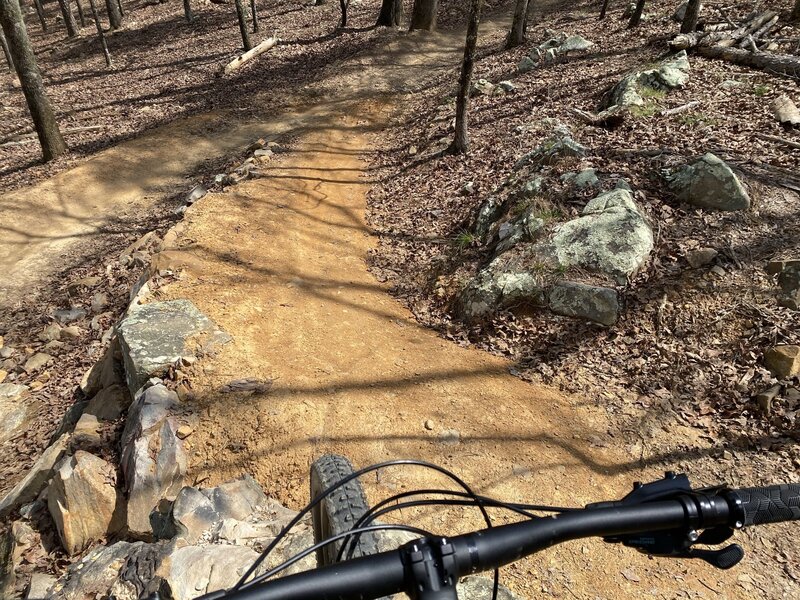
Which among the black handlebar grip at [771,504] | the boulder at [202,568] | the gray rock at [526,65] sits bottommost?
the boulder at [202,568]

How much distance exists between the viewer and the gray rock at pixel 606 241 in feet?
21.2

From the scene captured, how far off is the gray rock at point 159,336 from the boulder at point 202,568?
8.70 feet

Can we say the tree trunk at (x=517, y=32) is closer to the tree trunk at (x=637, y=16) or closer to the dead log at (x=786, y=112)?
the tree trunk at (x=637, y=16)

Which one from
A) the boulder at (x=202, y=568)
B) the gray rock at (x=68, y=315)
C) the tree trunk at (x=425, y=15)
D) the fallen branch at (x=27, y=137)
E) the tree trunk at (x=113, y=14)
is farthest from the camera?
the tree trunk at (x=113, y=14)

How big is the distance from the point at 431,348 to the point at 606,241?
111 inches

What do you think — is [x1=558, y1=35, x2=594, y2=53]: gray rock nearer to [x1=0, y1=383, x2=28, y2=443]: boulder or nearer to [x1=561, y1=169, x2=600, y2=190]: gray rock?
[x1=561, y1=169, x2=600, y2=190]: gray rock

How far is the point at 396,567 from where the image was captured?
50.3 inches

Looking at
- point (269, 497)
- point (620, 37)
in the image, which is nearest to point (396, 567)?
point (269, 497)

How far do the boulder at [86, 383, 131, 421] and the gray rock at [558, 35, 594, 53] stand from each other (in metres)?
15.0

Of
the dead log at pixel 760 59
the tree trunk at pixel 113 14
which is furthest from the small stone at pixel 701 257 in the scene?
the tree trunk at pixel 113 14

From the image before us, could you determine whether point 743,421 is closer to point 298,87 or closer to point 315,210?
point 315,210

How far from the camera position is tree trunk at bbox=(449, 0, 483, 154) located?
9.65 m

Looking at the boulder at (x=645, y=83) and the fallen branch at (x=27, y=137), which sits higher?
the boulder at (x=645, y=83)

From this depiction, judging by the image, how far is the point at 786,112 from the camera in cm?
798
